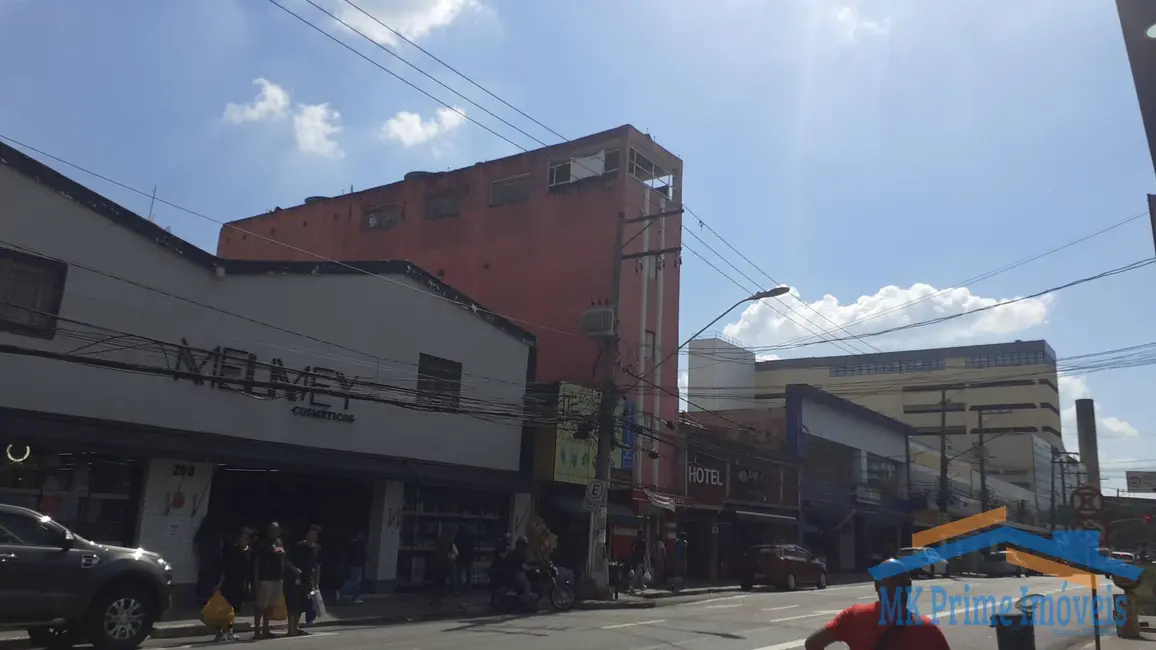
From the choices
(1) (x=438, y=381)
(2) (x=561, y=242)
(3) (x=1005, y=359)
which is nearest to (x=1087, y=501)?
(1) (x=438, y=381)

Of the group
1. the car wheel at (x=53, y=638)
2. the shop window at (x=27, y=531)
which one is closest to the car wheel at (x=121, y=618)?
the car wheel at (x=53, y=638)

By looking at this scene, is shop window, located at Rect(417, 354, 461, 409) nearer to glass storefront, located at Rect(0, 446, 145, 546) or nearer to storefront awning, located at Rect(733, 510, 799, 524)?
glass storefront, located at Rect(0, 446, 145, 546)

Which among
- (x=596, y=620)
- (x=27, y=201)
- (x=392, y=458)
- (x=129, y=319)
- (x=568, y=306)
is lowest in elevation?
(x=596, y=620)

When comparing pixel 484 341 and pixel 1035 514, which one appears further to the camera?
pixel 1035 514

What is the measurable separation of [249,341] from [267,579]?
22.5 ft

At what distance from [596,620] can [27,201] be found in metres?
12.5

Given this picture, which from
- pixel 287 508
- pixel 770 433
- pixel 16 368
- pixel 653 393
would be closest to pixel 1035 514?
pixel 770 433

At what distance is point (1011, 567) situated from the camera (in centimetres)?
5300

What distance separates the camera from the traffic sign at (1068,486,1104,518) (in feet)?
35.0

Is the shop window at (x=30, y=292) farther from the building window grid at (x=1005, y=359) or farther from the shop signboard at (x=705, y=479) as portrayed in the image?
the building window grid at (x=1005, y=359)

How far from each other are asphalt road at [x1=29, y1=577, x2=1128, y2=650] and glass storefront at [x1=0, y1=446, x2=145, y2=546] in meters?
4.50

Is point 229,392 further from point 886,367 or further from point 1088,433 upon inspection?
point 886,367

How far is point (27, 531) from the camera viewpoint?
1082cm

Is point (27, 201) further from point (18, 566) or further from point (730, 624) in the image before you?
point (730, 624)
